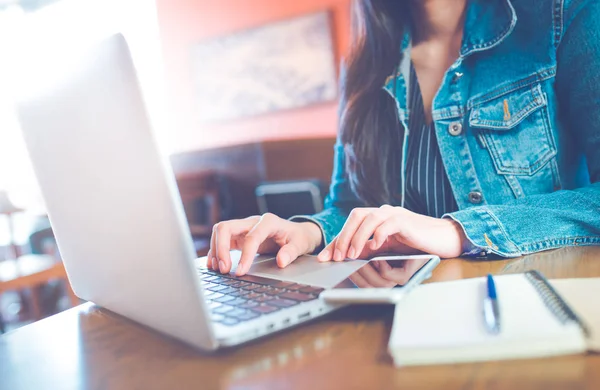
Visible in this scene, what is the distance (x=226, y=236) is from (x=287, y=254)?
3.5 inches

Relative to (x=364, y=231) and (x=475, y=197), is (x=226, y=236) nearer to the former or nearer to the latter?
(x=364, y=231)

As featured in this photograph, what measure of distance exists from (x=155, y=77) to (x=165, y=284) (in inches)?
174

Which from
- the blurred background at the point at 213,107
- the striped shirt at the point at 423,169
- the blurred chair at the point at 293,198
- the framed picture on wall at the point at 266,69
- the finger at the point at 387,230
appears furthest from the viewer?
the framed picture on wall at the point at 266,69

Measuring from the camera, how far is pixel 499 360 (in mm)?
311

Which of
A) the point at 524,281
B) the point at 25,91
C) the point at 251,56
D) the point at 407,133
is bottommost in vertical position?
the point at 524,281

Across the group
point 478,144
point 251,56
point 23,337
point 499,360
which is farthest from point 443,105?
point 251,56

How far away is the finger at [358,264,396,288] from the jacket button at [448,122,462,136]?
424 millimetres

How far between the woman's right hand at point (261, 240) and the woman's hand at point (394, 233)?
85 millimetres

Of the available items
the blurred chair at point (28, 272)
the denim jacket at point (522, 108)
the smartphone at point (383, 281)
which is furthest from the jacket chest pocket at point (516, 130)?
the blurred chair at point (28, 272)

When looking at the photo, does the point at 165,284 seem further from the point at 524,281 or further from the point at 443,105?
the point at 443,105

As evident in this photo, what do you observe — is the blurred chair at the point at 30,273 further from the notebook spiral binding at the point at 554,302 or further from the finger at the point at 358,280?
the notebook spiral binding at the point at 554,302

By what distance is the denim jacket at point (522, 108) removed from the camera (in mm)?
696

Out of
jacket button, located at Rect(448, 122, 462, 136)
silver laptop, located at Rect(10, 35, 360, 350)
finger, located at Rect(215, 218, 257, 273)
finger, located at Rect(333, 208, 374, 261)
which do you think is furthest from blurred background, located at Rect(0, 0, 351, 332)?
silver laptop, located at Rect(10, 35, 360, 350)

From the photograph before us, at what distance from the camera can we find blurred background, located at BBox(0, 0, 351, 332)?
2.46 metres
